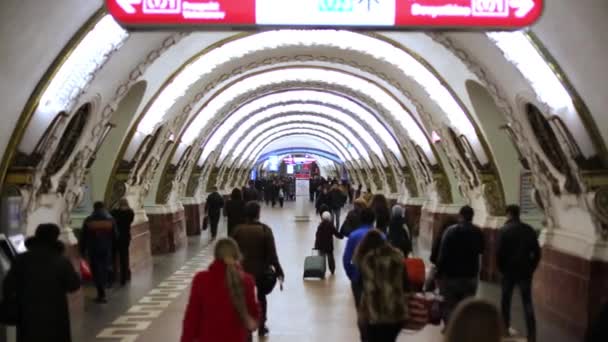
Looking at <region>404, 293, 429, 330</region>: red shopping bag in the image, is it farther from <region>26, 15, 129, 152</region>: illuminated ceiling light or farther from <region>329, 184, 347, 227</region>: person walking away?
<region>329, 184, 347, 227</region>: person walking away

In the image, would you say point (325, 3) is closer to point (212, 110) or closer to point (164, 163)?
point (164, 163)

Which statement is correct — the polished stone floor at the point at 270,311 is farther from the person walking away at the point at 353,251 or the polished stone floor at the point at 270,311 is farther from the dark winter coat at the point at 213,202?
the dark winter coat at the point at 213,202

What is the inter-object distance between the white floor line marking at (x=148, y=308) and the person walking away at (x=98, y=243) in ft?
2.09

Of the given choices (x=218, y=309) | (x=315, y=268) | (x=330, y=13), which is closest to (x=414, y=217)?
(x=315, y=268)

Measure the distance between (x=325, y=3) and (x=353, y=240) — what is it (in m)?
2.16

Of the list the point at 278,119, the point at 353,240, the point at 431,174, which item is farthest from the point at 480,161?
the point at 278,119

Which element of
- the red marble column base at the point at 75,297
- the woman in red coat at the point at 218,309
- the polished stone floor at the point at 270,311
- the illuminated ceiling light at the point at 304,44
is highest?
the illuminated ceiling light at the point at 304,44

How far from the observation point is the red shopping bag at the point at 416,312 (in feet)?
17.1

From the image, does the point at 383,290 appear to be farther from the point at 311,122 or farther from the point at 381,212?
the point at 311,122

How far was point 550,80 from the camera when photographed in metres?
7.94

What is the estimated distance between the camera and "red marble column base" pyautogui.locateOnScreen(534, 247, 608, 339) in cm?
778

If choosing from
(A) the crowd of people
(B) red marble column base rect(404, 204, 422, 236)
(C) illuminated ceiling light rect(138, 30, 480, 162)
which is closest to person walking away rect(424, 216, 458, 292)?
(A) the crowd of people

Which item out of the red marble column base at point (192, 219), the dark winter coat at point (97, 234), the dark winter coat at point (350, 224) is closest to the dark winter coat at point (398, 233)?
the dark winter coat at point (350, 224)

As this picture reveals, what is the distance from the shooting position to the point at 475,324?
8.95 ft
